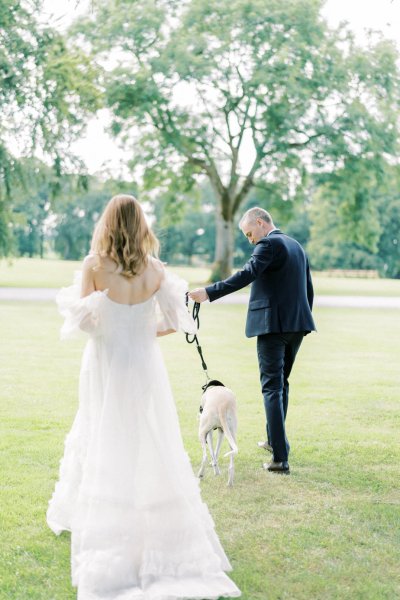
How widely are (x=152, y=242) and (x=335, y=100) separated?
3412 cm

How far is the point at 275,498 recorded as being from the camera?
5.54 m

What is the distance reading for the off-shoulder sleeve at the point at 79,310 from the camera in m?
4.16

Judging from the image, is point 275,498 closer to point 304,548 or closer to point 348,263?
point 304,548

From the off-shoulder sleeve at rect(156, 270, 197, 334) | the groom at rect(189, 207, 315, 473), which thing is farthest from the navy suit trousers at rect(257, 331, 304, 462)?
the off-shoulder sleeve at rect(156, 270, 197, 334)

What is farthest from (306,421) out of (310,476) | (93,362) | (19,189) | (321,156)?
(321,156)

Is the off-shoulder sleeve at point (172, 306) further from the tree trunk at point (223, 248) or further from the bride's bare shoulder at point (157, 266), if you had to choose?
the tree trunk at point (223, 248)

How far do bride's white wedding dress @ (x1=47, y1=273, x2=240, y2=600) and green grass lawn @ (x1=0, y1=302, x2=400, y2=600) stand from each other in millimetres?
250

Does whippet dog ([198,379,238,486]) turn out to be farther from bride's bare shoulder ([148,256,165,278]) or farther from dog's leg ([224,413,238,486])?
bride's bare shoulder ([148,256,165,278])

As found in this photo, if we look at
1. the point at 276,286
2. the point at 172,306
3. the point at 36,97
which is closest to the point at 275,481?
the point at 276,286

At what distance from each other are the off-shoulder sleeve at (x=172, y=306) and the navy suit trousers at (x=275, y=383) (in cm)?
196

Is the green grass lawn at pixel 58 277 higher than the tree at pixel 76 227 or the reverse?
the reverse

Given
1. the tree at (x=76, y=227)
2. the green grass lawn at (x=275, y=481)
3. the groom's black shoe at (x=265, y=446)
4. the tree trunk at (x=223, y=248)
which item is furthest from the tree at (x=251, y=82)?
the tree at (x=76, y=227)

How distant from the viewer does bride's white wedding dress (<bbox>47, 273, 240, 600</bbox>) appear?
3.84 metres

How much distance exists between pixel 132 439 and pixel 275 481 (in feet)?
7.30
